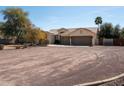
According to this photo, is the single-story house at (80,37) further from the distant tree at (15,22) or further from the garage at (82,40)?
the distant tree at (15,22)

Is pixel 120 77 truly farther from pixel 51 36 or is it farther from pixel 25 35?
pixel 51 36

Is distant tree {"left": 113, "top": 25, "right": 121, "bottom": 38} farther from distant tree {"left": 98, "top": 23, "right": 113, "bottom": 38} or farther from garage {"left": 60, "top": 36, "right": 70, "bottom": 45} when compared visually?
garage {"left": 60, "top": 36, "right": 70, "bottom": 45}

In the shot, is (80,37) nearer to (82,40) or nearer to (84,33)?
(82,40)

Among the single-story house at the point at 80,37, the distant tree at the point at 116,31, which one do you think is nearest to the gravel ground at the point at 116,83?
the single-story house at the point at 80,37

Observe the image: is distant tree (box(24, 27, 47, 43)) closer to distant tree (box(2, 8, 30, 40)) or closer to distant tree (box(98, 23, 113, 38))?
distant tree (box(2, 8, 30, 40))

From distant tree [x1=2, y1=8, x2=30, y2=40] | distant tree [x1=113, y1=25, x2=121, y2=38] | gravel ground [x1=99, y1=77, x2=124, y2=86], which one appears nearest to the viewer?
gravel ground [x1=99, y1=77, x2=124, y2=86]

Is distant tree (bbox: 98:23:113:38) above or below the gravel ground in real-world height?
above

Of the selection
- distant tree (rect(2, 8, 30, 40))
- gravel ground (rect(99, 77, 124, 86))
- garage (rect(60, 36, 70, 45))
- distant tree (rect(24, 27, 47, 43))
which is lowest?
gravel ground (rect(99, 77, 124, 86))

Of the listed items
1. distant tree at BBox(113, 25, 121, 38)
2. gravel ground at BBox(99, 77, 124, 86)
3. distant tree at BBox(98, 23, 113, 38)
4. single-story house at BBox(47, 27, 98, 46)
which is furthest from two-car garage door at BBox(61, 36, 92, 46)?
gravel ground at BBox(99, 77, 124, 86)

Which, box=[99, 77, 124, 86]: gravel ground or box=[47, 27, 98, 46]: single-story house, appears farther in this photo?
box=[47, 27, 98, 46]: single-story house

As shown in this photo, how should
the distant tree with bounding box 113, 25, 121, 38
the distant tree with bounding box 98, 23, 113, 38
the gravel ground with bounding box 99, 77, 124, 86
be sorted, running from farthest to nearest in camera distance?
the distant tree with bounding box 98, 23, 113, 38 → the distant tree with bounding box 113, 25, 121, 38 → the gravel ground with bounding box 99, 77, 124, 86
